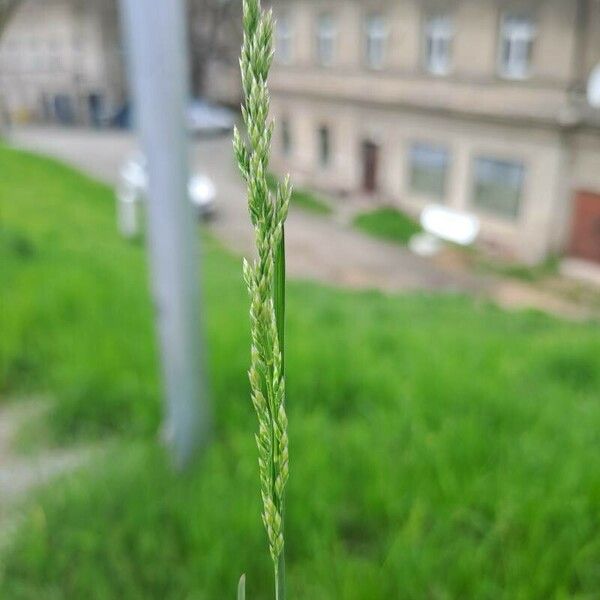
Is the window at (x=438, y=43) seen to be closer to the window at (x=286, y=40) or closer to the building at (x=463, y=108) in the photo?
the building at (x=463, y=108)

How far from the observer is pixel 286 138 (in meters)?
18.7

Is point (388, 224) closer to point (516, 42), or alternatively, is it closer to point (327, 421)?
point (516, 42)

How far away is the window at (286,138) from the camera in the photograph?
18453 millimetres

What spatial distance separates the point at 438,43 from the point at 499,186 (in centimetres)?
313

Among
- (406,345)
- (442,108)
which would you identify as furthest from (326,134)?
(406,345)

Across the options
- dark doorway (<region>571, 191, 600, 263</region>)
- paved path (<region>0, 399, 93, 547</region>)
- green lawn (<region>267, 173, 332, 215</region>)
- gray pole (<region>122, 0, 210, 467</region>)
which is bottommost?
green lawn (<region>267, 173, 332, 215</region>)

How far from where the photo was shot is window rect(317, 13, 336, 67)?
1599 cm

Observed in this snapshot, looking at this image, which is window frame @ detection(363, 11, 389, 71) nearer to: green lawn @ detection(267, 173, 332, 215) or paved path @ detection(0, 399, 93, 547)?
green lawn @ detection(267, 173, 332, 215)

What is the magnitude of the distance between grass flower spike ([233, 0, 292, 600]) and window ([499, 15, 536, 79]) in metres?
12.7

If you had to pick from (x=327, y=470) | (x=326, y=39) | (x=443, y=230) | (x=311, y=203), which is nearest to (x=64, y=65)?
(x=326, y=39)

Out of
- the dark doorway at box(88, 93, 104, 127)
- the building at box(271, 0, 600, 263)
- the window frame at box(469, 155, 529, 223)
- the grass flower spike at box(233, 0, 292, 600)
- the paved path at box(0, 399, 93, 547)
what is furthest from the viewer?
the dark doorway at box(88, 93, 104, 127)

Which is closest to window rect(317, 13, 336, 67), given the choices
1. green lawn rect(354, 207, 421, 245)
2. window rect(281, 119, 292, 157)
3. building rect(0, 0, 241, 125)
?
window rect(281, 119, 292, 157)

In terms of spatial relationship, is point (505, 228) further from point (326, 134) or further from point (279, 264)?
point (279, 264)

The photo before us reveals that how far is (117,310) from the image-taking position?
4.11 m
